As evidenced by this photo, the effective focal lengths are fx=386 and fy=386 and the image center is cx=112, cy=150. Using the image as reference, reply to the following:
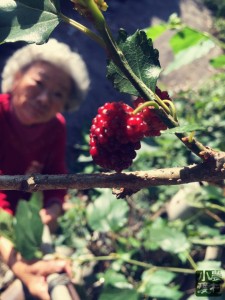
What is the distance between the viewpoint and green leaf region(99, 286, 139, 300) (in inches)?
35.4

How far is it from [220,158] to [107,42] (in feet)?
0.62

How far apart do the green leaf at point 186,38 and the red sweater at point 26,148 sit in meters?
0.72

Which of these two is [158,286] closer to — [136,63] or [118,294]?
[118,294]

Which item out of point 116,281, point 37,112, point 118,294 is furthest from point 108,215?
point 37,112

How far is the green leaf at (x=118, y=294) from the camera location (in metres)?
0.90

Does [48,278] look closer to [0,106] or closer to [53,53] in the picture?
[0,106]

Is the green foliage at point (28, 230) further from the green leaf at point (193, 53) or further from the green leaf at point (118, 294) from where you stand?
the green leaf at point (193, 53)

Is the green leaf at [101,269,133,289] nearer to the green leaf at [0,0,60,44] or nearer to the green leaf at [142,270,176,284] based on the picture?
the green leaf at [142,270,176,284]

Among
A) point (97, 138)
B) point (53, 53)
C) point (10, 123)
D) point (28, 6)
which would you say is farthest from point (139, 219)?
point (28, 6)

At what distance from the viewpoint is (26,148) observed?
5.30ft

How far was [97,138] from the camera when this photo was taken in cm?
51

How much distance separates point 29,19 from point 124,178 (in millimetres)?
212

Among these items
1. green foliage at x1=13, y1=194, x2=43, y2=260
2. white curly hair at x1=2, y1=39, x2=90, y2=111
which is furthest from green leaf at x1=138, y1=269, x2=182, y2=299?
white curly hair at x1=2, y1=39, x2=90, y2=111

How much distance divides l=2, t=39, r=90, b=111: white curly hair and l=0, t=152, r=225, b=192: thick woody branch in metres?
1.16
